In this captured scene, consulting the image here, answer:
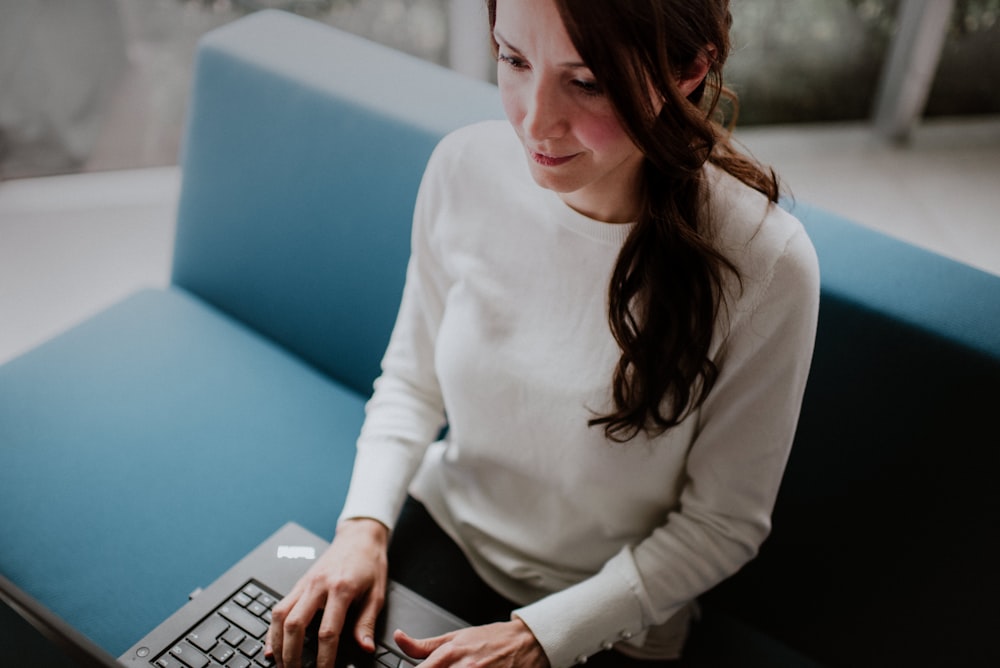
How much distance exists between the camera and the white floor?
1.99 m

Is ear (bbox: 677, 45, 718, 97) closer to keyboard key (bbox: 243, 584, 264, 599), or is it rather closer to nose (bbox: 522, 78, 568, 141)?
nose (bbox: 522, 78, 568, 141)

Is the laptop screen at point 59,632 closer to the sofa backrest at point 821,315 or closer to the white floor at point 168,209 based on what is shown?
the sofa backrest at point 821,315

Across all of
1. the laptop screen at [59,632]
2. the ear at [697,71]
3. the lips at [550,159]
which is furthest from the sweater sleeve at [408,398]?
the laptop screen at [59,632]

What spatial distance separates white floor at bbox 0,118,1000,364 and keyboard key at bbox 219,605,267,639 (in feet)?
3.98

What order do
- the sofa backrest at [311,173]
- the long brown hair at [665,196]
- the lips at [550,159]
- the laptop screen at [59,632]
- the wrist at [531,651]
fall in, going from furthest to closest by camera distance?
the sofa backrest at [311,173]
the wrist at [531,651]
the lips at [550,159]
the long brown hair at [665,196]
the laptop screen at [59,632]

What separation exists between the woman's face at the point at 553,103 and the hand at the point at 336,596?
45 cm

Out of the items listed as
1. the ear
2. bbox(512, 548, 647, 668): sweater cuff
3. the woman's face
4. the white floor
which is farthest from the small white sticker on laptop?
the white floor

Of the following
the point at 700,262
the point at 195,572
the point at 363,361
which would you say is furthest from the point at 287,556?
the point at 700,262

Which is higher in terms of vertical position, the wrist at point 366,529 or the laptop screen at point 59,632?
the laptop screen at point 59,632

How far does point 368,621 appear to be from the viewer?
0.87m

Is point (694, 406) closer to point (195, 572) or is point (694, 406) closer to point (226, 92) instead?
point (195, 572)

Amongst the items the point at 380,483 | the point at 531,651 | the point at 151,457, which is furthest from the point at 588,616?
the point at 151,457

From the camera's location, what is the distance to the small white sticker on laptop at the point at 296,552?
0.94 meters

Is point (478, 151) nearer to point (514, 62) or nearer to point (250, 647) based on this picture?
point (514, 62)
